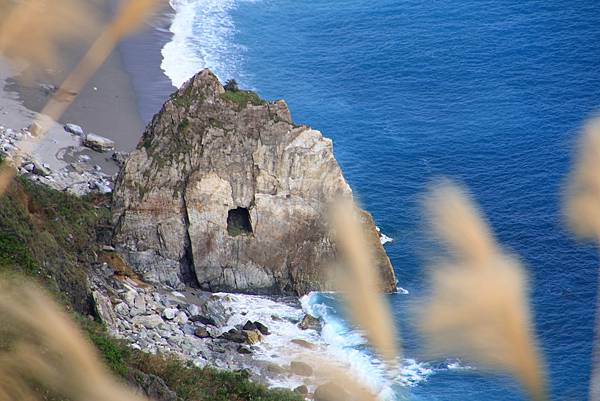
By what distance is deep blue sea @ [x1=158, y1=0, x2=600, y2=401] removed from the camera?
40.1 metres

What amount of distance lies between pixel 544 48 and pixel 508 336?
61.2 m

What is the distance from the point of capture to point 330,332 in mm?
38469

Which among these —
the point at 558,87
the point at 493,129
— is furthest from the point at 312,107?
the point at 558,87

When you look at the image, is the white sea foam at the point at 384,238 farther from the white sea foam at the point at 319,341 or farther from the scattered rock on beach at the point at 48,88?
the scattered rock on beach at the point at 48,88

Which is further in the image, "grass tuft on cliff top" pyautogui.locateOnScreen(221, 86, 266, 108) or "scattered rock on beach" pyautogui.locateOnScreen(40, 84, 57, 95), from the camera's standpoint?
"scattered rock on beach" pyautogui.locateOnScreen(40, 84, 57, 95)

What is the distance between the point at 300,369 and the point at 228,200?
8484mm

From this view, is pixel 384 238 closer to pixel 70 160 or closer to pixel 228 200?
pixel 228 200

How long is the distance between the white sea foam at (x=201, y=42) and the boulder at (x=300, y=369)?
2823 cm

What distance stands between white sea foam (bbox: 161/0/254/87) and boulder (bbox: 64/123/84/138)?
32.9 ft

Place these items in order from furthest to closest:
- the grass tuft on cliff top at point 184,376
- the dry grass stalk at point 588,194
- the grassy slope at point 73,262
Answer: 1. the grassy slope at point 73,262
2. the grass tuft on cliff top at point 184,376
3. the dry grass stalk at point 588,194

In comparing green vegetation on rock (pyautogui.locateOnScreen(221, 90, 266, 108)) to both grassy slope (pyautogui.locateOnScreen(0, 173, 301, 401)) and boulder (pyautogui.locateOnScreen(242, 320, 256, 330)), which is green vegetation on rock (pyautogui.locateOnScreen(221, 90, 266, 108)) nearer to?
grassy slope (pyautogui.locateOnScreen(0, 173, 301, 401))

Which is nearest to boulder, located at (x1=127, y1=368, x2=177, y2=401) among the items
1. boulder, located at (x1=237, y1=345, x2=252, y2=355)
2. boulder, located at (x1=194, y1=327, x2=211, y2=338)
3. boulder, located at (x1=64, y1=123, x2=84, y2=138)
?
boulder, located at (x1=237, y1=345, x2=252, y2=355)

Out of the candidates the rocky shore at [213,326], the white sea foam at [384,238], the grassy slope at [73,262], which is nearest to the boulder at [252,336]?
the rocky shore at [213,326]

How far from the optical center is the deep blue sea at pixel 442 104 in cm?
4006
